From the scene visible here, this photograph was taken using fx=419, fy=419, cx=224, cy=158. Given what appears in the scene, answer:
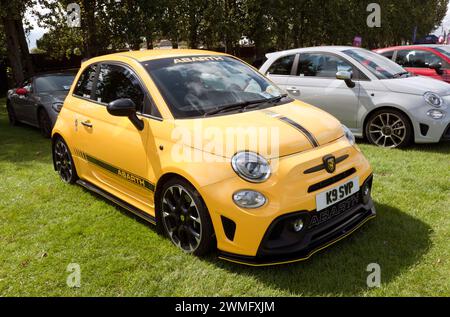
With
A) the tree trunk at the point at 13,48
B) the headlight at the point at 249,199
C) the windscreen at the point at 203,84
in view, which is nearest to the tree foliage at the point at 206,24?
the tree trunk at the point at 13,48

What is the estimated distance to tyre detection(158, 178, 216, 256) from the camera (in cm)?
322

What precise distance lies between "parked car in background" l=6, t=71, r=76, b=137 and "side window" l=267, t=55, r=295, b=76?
4180mm

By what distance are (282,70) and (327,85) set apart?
3.33 ft

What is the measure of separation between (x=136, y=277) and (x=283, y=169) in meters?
1.43

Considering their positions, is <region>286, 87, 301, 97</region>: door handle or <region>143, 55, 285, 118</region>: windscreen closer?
<region>143, 55, 285, 118</region>: windscreen

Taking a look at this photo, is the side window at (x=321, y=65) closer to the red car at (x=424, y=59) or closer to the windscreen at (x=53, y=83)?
the red car at (x=424, y=59)

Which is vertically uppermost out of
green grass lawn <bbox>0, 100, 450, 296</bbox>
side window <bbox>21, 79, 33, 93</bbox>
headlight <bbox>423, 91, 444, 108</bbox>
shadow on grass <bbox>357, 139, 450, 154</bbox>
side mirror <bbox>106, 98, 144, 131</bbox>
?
side mirror <bbox>106, 98, 144, 131</bbox>

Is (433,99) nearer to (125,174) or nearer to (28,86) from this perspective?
(125,174)

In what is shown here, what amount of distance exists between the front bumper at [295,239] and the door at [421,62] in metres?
7.12

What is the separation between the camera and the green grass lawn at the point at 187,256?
3.10 m

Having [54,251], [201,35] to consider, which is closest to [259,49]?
[201,35]

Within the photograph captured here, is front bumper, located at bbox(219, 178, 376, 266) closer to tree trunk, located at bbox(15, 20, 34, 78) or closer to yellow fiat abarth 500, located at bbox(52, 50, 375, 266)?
yellow fiat abarth 500, located at bbox(52, 50, 375, 266)

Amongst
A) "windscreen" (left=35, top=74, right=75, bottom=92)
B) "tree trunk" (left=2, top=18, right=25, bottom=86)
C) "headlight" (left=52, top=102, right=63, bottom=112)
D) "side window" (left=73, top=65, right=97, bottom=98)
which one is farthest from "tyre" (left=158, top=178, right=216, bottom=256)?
"tree trunk" (left=2, top=18, right=25, bottom=86)
